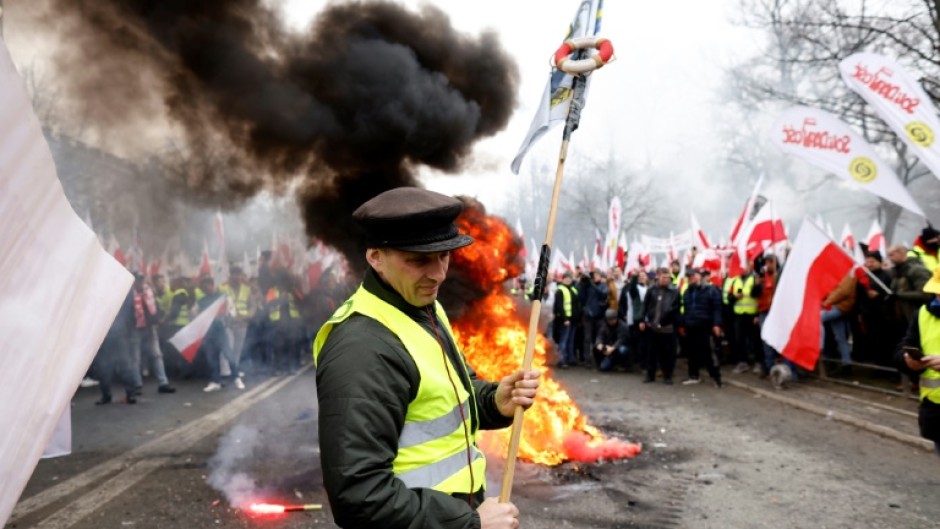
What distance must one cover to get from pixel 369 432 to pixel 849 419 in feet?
26.3

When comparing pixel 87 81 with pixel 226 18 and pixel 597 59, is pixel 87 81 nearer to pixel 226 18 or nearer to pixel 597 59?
pixel 226 18

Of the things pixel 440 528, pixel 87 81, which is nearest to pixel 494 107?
pixel 87 81

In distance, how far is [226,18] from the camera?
8.16 m

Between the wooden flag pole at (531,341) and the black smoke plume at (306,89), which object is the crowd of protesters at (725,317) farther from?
the wooden flag pole at (531,341)

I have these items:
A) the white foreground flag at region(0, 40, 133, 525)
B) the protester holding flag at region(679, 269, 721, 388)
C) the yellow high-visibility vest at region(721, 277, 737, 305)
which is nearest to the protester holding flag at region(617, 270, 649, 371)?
the protester holding flag at region(679, 269, 721, 388)

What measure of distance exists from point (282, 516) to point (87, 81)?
617 cm

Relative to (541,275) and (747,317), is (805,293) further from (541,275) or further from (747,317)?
(541,275)

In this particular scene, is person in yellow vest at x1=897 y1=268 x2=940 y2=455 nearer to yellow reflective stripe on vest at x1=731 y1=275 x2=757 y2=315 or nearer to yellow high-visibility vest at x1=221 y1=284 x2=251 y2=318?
yellow reflective stripe on vest at x1=731 y1=275 x2=757 y2=315

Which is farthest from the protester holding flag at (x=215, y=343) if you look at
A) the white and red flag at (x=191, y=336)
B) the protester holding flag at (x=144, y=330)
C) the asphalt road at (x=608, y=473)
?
the asphalt road at (x=608, y=473)

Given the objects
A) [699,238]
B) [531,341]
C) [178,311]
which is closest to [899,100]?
[531,341]

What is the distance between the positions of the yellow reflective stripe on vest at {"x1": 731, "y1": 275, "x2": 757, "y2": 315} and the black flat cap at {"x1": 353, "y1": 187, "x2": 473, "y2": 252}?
35.8ft

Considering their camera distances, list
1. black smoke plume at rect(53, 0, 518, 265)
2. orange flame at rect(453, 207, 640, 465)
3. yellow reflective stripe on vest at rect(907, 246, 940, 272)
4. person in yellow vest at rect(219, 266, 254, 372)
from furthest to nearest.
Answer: person in yellow vest at rect(219, 266, 254, 372)
yellow reflective stripe on vest at rect(907, 246, 940, 272)
black smoke plume at rect(53, 0, 518, 265)
orange flame at rect(453, 207, 640, 465)

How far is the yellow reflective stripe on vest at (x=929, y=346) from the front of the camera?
428 centimetres

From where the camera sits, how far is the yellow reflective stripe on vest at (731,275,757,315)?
1169 centimetres
